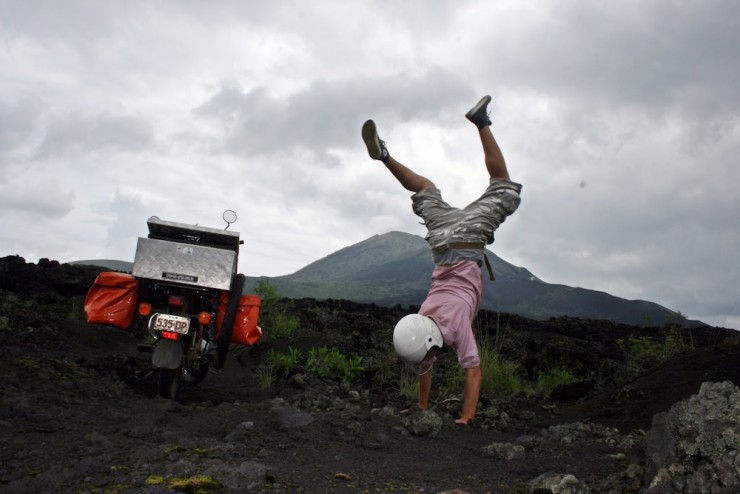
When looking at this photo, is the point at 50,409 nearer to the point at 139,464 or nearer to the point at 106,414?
the point at 106,414

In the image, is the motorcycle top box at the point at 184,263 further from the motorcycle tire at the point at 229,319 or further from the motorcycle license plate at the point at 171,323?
the motorcycle license plate at the point at 171,323

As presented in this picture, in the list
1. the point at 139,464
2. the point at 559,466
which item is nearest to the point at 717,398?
the point at 559,466

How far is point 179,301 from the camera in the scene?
6215 millimetres

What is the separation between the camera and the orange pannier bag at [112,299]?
6.05 metres

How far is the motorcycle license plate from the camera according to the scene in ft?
19.8

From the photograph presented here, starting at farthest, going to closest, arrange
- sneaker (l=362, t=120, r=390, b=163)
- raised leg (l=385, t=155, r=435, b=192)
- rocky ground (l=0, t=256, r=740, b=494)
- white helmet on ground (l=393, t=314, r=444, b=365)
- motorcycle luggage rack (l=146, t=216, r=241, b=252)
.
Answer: motorcycle luggage rack (l=146, t=216, r=241, b=252), raised leg (l=385, t=155, r=435, b=192), sneaker (l=362, t=120, r=390, b=163), white helmet on ground (l=393, t=314, r=444, b=365), rocky ground (l=0, t=256, r=740, b=494)

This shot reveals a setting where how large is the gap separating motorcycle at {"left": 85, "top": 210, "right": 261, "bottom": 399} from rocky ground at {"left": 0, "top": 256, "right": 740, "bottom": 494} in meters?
0.52

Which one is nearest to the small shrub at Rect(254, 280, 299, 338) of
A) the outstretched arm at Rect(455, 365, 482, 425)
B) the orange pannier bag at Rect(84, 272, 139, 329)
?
the orange pannier bag at Rect(84, 272, 139, 329)

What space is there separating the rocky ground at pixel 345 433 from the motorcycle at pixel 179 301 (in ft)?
1.71

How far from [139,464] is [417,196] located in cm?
339

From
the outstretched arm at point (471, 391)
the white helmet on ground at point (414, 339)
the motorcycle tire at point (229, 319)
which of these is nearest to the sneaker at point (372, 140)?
the white helmet on ground at point (414, 339)

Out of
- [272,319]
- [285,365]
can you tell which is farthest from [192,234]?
[272,319]

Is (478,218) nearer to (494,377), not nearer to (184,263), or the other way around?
(184,263)

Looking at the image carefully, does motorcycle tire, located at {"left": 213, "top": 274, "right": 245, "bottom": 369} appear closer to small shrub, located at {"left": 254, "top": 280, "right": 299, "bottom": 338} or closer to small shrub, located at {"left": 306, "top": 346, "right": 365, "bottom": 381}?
small shrub, located at {"left": 306, "top": 346, "right": 365, "bottom": 381}
